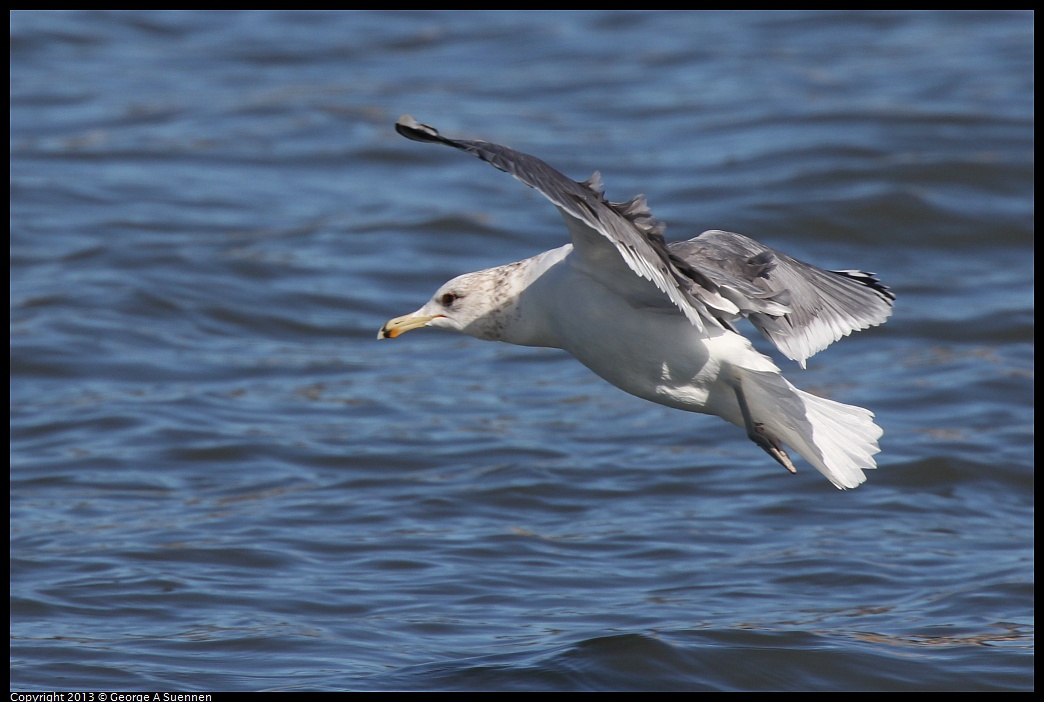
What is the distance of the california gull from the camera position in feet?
16.4

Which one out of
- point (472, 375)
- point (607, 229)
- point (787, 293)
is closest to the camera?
point (607, 229)

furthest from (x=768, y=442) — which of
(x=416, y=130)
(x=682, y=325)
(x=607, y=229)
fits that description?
(x=416, y=130)

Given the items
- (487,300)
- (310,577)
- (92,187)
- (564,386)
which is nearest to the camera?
(487,300)

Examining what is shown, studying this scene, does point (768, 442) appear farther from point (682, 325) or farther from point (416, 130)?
point (416, 130)

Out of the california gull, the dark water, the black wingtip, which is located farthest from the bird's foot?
the black wingtip

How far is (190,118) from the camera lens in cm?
1421

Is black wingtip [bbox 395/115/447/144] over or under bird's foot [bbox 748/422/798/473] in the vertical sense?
over

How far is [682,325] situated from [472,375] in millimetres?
4601

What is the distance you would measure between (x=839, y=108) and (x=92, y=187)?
663cm

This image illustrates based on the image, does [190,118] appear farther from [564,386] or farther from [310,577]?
[310,577]

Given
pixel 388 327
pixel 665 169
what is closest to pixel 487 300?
pixel 388 327

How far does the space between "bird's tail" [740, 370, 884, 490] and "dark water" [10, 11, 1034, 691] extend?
1115 millimetres

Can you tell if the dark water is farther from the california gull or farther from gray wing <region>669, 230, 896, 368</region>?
gray wing <region>669, 230, 896, 368</region>

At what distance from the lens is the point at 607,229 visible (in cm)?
442
